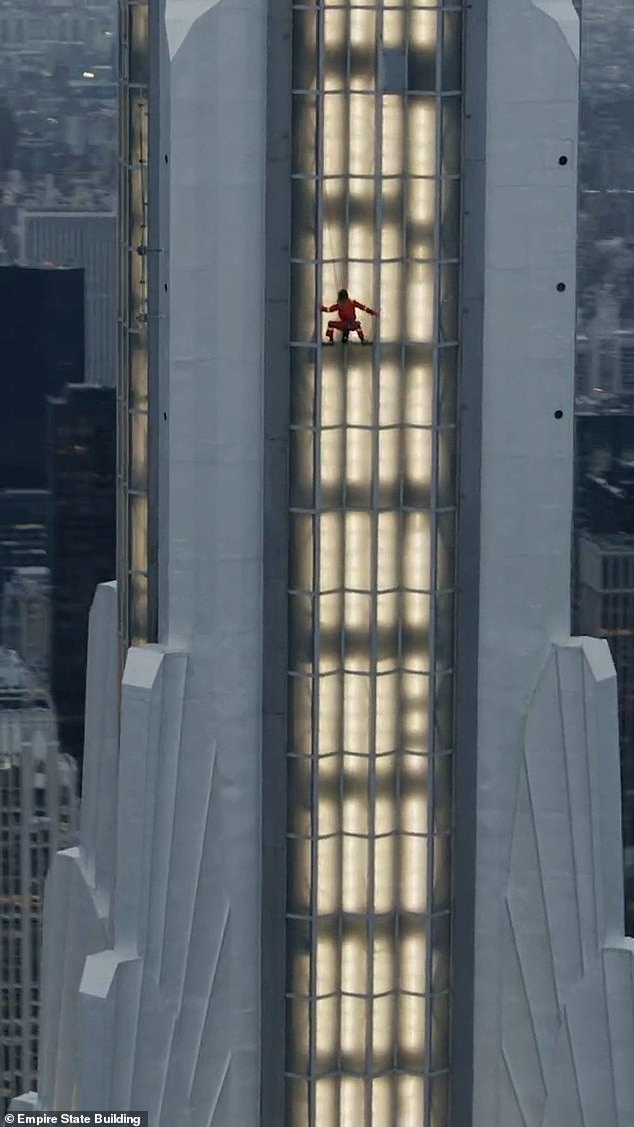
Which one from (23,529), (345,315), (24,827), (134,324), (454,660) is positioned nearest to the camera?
(345,315)

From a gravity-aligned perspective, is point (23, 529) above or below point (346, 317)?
below

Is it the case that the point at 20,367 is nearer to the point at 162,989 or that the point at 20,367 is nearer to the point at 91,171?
the point at 91,171

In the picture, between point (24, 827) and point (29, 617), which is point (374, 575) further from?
point (29, 617)

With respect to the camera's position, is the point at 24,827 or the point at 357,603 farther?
the point at 24,827

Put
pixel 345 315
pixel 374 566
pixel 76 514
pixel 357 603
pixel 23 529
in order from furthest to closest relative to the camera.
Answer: pixel 23 529
pixel 76 514
pixel 357 603
pixel 374 566
pixel 345 315

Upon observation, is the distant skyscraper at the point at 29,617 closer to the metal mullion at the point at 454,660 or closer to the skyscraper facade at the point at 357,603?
the skyscraper facade at the point at 357,603

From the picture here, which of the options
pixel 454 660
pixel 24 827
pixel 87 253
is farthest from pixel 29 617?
pixel 454 660
